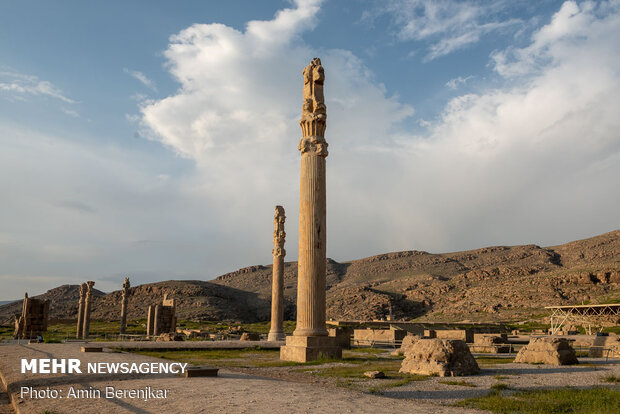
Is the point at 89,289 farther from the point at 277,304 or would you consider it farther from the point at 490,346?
the point at 490,346

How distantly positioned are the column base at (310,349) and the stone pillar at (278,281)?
12053 mm

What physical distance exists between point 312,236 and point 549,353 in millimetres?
7764

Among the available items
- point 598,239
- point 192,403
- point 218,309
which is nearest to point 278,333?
point 192,403

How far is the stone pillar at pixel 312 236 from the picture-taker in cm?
1438

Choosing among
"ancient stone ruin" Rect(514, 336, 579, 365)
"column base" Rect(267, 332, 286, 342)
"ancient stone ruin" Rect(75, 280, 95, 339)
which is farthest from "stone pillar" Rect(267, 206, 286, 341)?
"ancient stone ruin" Rect(75, 280, 95, 339)

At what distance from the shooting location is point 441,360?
10.5m

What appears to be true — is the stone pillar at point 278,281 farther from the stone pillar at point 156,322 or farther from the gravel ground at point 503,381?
the gravel ground at point 503,381

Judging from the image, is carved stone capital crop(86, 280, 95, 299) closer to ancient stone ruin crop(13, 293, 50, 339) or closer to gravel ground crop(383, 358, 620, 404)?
ancient stone ruin crop(13, 293, 50, 339)

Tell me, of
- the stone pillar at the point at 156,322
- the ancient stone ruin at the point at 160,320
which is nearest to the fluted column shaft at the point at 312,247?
the stone pillar at the point at 156,322

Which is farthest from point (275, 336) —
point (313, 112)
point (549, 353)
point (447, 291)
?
point (447, 291)

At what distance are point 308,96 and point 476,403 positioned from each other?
1199 cm

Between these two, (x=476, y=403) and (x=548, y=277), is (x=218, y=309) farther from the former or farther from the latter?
(x=476, y=403)

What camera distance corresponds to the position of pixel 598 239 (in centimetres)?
12481

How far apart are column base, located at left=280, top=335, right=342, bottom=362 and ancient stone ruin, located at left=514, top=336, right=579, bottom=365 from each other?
553cm
